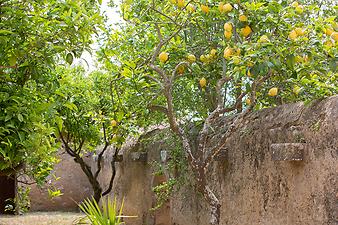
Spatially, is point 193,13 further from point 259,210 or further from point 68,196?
point 68,196

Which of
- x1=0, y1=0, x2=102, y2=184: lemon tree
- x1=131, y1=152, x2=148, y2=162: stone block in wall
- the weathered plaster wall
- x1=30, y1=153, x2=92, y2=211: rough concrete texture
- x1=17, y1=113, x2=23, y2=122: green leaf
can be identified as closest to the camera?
x1=17, y1=113, x2=23, y2=122: green leaf

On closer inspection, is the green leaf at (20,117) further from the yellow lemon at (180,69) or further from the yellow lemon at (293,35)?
the yellow lemon at (180,69)

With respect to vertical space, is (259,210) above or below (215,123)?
below

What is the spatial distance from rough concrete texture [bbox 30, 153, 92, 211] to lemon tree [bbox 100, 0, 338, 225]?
804 cm

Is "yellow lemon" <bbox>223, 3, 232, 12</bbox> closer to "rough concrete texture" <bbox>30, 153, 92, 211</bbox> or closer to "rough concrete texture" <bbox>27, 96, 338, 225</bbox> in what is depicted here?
"rough concrete texture" <bbox>27, 96, 338, 225</bbox>

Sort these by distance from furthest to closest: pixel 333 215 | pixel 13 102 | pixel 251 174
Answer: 1. pixel 251 174
2. pixel 333 215
3. pixel 13 102

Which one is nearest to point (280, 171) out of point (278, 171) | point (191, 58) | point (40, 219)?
point (278, 171)

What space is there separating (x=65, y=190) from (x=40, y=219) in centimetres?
282

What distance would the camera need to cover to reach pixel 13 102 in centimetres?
359

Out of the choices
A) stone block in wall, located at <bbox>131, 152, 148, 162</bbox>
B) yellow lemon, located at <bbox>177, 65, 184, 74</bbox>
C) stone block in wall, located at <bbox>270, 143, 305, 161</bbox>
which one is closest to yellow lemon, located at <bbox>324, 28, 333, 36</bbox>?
stone block in wall, located at <bbox>270, 143, 305, 161</bbox>

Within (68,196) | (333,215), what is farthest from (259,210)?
(68,196)

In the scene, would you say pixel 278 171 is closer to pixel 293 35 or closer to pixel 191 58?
pixel 293 35

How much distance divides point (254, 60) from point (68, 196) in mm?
11480

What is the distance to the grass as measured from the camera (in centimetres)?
1120
